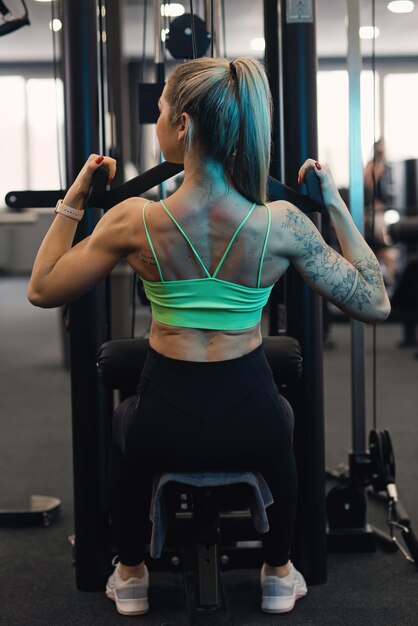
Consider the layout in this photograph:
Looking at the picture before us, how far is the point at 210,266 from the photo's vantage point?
1505 mm

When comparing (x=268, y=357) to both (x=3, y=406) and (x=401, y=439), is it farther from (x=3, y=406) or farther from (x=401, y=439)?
(x=3, y=406)

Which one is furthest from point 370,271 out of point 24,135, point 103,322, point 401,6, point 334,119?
point 24,135

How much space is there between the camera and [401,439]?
346 cm

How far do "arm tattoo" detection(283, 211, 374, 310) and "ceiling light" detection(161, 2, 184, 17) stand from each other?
0.92 m

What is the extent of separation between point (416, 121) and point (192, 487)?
10.9 meters

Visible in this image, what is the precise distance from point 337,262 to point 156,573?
102cm

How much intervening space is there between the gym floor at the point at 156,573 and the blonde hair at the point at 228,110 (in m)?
0.86

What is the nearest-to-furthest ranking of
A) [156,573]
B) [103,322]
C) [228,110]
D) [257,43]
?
[228,110] → [103,322] → [156,573] → [257,43]

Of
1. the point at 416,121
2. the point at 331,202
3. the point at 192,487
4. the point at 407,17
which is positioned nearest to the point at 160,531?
the point at 192,487

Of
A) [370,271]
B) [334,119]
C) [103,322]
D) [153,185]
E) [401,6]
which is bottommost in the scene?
[103,322]

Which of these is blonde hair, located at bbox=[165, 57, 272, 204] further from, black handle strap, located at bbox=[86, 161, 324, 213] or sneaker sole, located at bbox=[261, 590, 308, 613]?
sneaker sole, located at bbox=[261, 590, 308, 613]

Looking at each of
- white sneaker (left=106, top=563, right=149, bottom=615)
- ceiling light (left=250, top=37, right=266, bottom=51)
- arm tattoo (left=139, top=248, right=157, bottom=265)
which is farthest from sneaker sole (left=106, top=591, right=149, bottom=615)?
ceiling light (left=250, top=37, right=266, bottom=51)

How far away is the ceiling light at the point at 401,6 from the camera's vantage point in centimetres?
859

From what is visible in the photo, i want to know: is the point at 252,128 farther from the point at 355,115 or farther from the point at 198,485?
the point at 355,115
